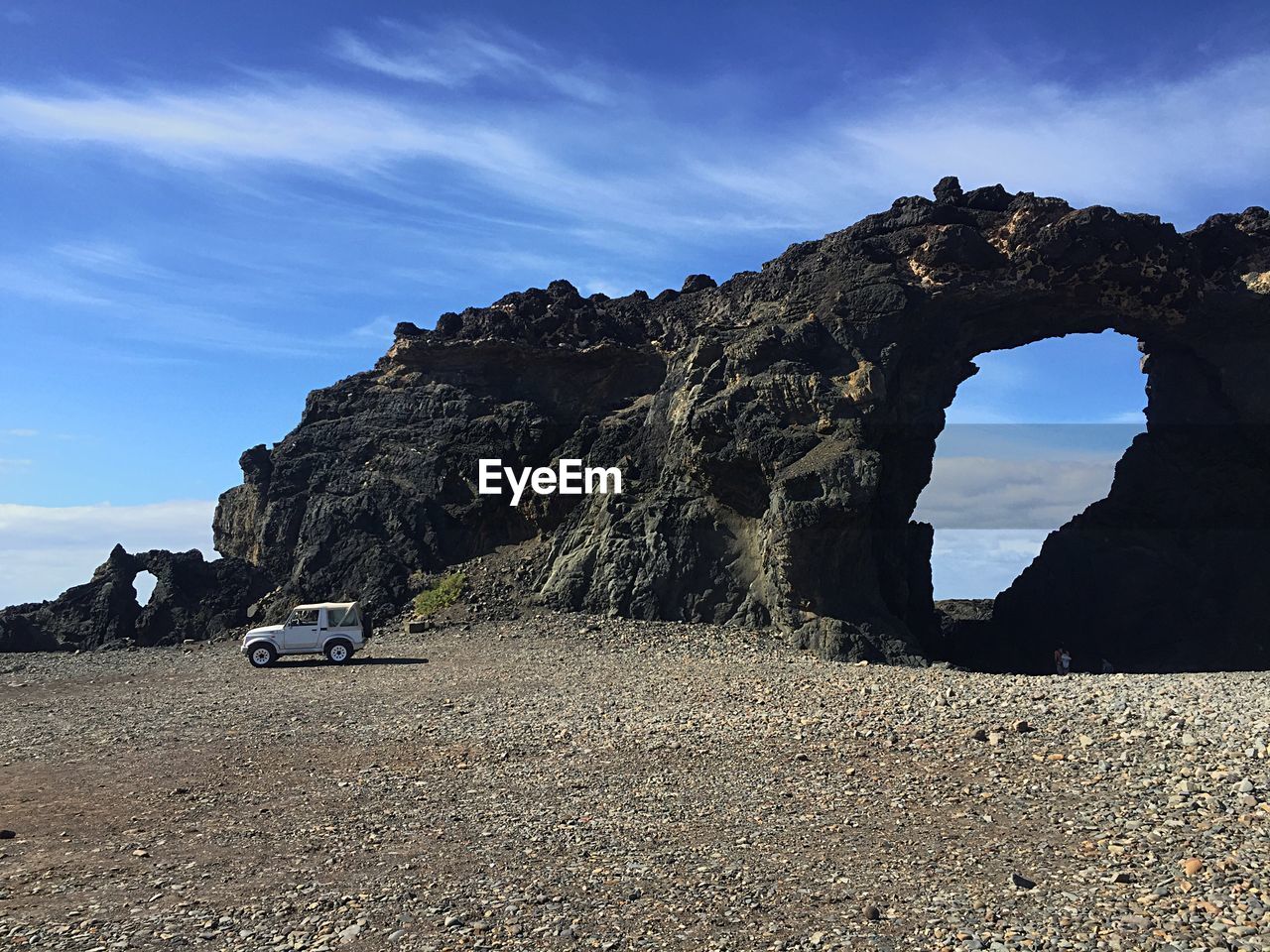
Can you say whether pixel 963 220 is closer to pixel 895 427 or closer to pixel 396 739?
pixel 895 427

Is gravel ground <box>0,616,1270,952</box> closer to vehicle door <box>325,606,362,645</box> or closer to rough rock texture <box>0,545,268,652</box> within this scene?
vehicle door <box>325,606,362,645</box>

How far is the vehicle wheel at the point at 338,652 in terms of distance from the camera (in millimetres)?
27703

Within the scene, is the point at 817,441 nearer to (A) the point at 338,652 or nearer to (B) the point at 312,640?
(A) the point at 338,652

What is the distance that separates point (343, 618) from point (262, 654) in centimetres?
238

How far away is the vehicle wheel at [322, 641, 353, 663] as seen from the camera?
27.7 meters

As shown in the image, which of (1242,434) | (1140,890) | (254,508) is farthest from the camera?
(254,508)

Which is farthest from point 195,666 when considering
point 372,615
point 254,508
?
point 254,508

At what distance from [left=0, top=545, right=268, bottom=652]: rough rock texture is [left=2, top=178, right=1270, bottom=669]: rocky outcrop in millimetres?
1973

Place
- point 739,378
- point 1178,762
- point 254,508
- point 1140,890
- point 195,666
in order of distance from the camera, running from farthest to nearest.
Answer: point 254,508 < point 739,378 < point 195,666 < point 1178,762 < point 1140,890

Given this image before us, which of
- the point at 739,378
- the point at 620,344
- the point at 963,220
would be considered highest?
the point at 963,220

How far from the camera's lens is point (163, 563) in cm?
3725

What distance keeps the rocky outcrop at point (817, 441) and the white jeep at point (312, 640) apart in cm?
654

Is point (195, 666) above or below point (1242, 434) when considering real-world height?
below

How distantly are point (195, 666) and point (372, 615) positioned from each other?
6.52 metres
